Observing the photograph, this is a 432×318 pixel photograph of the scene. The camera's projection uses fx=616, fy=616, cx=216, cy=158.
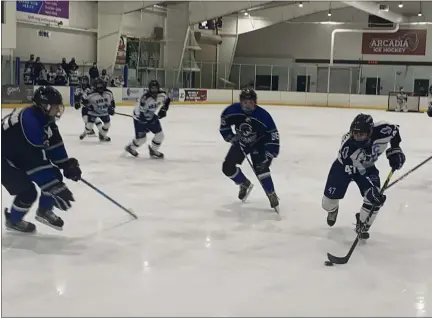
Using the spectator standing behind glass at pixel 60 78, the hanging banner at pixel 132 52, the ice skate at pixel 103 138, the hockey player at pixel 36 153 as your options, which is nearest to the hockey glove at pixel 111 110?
the ice skate at pixel 103 138

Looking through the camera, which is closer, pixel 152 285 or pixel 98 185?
pixel 152 285

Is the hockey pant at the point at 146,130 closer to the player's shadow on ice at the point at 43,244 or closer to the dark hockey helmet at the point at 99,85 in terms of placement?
the dark hockey helmet at the point at 99,85

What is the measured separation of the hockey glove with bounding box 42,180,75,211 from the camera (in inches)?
141

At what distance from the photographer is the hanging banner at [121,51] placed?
20852mm

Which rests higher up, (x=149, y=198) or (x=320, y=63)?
(x=320, y=63)

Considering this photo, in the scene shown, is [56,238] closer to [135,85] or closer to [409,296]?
[409,296]

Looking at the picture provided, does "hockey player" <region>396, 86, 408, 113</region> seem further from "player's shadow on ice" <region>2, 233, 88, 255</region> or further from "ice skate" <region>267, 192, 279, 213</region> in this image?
"player's shadow on ice" <region>2, 233, 88, 255</region>

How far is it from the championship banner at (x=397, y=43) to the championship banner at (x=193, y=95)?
838cm

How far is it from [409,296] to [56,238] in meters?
2.07

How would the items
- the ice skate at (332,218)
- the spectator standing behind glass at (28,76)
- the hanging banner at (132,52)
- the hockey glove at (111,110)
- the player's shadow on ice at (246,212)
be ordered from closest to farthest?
the ice skate at (332,218) → the player's shadow on ice at (246,212) → the hockey glove at (111,110) → the spectator standing behind glass at (28,76) → the hanging banner at (132,52)

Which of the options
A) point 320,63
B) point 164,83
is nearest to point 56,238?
point 164,83

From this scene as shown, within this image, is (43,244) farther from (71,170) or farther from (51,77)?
(51,77)

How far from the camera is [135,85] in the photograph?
20938 millimetres

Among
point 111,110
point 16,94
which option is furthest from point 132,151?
point 16,94
